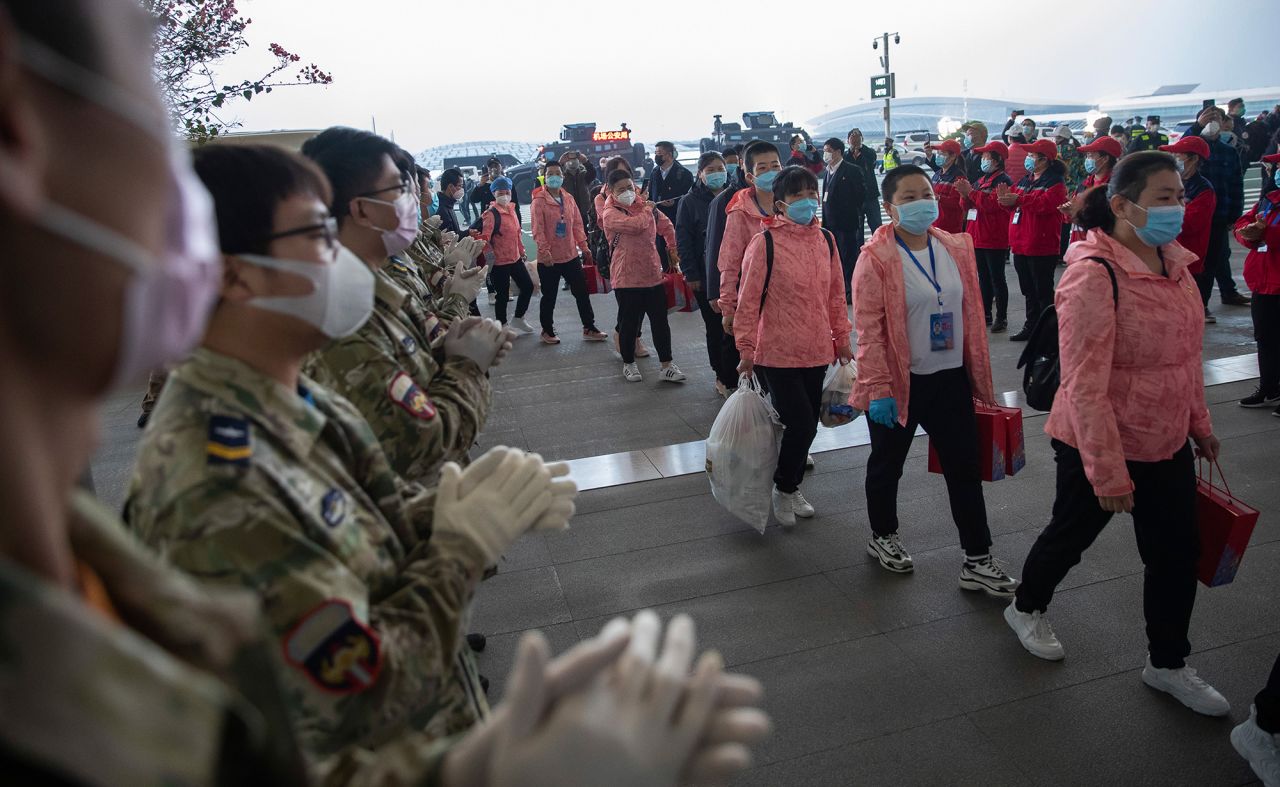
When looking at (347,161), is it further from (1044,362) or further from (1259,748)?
(1259,748)

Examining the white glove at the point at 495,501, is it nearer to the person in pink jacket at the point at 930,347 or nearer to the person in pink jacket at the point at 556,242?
the person in pink jacket at the point at 930,347

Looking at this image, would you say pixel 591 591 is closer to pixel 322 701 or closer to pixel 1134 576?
pixel 1134 576

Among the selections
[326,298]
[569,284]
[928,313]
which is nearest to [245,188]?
[326,298]

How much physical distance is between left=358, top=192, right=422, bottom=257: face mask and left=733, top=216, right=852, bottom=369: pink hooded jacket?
191 centimetres

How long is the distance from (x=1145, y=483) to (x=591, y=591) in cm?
230

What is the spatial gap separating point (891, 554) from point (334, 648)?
315 cm

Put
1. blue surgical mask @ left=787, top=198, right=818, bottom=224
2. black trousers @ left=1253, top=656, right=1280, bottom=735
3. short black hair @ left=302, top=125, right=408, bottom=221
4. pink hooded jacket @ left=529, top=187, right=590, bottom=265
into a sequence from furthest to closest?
pink hooded jacket @ left=529, top=187, right=590, bottom=265 → blue surgical mask @ left=787, top=198, right=818, bottom=224 → short black hair @ left=302, top=125, right=408, bottom=221 → black trousers @ left=1253, top=656, right=1280, bottom=735

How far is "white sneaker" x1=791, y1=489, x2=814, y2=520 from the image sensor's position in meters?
4.62

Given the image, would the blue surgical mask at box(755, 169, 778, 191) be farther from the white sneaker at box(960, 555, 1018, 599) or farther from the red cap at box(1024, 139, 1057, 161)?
the red cap at box(1024, 139, 1057, 161)

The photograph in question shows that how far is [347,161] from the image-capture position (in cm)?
287

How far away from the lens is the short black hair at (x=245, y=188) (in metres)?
1.49

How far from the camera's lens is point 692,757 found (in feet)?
2.87

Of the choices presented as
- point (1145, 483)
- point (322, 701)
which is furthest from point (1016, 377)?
point (322, 701)

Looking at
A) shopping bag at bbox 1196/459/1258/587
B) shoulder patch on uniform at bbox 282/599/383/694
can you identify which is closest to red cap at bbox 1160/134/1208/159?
shopping bag at bbox 1196/459/1258/587
